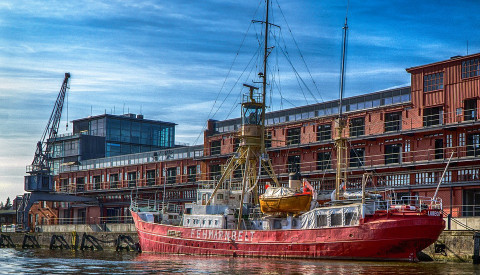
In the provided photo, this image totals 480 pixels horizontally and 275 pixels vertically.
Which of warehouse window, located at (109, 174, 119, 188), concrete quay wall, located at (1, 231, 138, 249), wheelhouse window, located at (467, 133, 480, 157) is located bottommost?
concrete quay wall, located at (1, 231, 138, 249)

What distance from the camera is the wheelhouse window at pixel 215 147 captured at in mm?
78750

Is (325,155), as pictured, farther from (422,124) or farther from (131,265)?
(131,265)

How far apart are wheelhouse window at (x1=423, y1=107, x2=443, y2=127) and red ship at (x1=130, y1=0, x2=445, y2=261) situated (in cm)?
971

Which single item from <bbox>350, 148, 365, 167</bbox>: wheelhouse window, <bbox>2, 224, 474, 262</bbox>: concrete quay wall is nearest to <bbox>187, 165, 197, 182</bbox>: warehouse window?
<bbox>2, 224, 474, 262</bbox>: concrete quay wall

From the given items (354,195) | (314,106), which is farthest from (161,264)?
(314,106)

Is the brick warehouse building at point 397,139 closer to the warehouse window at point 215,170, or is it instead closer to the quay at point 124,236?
the warehouse window at point 215,170

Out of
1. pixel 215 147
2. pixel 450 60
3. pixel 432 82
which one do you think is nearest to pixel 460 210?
pixel 432 82

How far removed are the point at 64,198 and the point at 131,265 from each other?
49.0 metres

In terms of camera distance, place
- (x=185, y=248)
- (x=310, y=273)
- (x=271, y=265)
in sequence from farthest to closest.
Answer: (x=185, y=248) → (x=271, y=265) → (x=310, y=273)

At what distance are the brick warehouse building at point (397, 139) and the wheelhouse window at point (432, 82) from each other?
0.05 feet

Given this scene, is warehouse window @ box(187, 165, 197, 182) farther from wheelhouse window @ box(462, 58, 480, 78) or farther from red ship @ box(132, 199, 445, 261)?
wheelhouse window @ box(462, 58, 480, 78)

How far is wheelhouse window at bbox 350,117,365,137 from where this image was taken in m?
64.1

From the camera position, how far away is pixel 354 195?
47.5m

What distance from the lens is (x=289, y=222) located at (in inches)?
1918
